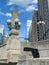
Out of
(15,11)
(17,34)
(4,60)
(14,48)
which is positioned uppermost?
(15,11)

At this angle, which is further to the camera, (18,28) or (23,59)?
(18,28)

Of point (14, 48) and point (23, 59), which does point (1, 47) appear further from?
point (23, 59)

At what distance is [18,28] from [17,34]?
0.46 metres

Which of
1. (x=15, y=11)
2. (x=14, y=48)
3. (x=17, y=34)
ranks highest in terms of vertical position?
(x=15, y=11)

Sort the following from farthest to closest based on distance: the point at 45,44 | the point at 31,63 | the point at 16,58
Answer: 1. the point at 45,44
2. the point at 16,58
3. the point at 31,63

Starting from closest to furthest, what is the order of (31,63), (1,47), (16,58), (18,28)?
(31,63)
(16,58)
(18,28)
(1,47)

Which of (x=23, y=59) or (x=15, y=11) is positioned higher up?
(x=15, y=11)

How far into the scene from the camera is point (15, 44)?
1202 cm

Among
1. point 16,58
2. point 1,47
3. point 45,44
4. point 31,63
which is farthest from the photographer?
point 45,44

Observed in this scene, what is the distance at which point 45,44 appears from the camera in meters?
16.0

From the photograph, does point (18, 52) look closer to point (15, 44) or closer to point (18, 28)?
point (15, 44)

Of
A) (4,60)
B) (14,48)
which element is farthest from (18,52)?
(4,60)

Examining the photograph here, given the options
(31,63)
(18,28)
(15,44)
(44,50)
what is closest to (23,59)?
(31,63)

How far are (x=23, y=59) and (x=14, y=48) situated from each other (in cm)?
117
